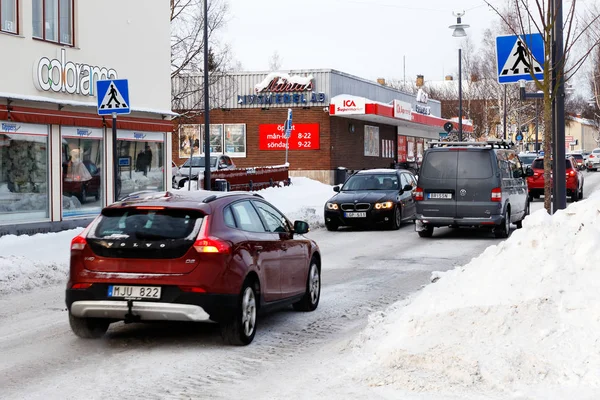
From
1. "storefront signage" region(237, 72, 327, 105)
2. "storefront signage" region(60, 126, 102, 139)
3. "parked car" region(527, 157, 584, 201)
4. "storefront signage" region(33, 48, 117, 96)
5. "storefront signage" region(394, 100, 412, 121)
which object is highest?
"storefront signage" region(237, 72, 327, 105)

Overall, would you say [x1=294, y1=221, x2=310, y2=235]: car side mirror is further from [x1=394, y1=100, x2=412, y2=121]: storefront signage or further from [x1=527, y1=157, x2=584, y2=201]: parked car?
[x1=394, y1=100, x2=412, y2=121]: storefront signage

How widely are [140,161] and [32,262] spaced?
983cm

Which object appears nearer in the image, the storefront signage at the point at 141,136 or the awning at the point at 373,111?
the storefront signage at the point at 141,136

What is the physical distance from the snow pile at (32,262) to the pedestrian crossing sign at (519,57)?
6.91 m

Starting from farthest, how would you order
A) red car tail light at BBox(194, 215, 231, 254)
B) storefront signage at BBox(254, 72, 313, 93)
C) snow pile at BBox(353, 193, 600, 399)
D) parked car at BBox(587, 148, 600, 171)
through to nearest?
1. parked car at BBox(587, 148, 600, 171)
2. storefront signage at BBox(254, 72, 313, 93)
3. red car tail light at BBox(194, 215, 231, 254)
4. snow pile at BBox(353, 193, 600, 399)

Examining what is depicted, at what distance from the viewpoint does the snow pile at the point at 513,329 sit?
243 inches

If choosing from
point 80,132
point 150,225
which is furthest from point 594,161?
point 150,225

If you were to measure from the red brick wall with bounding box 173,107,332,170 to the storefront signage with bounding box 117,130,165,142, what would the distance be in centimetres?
1995

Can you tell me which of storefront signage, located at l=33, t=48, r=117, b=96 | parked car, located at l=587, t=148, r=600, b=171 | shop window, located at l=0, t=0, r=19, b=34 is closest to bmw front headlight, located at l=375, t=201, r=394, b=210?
storefront signage, located at l=33, t=48, r=117, b=96

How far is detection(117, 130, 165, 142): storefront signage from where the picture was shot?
22006mm

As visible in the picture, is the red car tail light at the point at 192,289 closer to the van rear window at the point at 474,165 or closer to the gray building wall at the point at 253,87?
the van rear window at the point at 474,165

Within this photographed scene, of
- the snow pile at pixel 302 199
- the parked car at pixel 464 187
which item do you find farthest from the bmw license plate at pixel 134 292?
the snow pile at pixel 302 199

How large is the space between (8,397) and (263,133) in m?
38.9

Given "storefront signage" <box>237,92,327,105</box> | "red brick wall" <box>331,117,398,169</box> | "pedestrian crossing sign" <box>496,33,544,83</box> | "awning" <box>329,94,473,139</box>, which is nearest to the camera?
"pedestrian crossing sign" <box>496,33,544,83</box>
